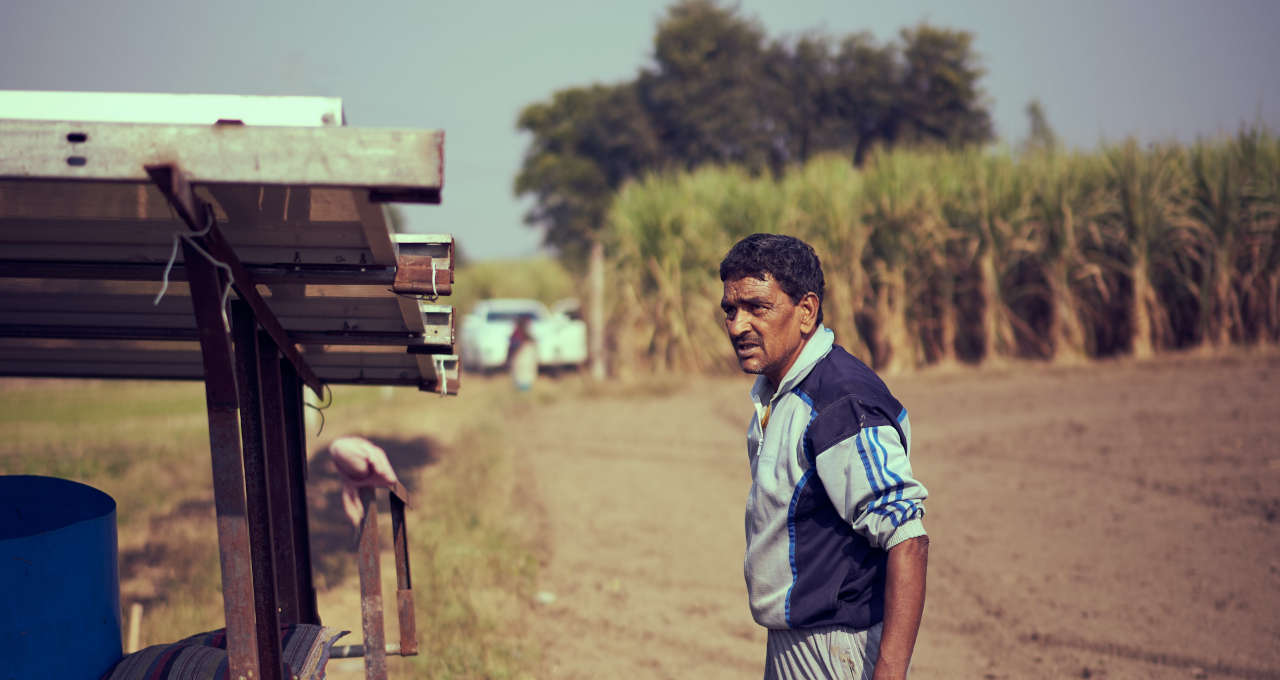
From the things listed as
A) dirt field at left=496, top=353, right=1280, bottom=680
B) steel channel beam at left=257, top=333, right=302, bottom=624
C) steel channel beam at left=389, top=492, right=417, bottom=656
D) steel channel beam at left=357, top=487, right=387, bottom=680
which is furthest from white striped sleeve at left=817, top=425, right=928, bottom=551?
dirt field at left=496, top=353, right=1280, bottom=680

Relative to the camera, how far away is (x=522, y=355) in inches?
662

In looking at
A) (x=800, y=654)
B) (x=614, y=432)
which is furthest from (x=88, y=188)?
(x=614, y=432)

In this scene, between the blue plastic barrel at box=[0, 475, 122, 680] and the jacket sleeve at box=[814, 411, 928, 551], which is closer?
the jacket sleeve at box=[814, 411, 928, 551]

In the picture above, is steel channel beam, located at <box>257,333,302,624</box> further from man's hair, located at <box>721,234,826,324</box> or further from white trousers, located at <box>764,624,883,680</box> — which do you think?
white trousers, located at <box>764,624,883,680</box>

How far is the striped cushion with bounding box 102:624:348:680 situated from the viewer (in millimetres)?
2562

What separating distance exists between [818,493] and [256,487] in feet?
4.66

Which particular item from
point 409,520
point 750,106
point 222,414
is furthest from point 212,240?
point 750,106

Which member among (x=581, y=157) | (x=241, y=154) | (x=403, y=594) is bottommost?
(x=403, y=594)

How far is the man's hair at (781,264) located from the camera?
7.92 feet

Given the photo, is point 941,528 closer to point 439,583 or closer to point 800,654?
point 439,583

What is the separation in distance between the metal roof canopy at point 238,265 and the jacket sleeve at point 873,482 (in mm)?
990

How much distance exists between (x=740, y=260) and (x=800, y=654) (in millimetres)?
928

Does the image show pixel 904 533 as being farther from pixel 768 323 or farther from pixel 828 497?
pixel 768 323

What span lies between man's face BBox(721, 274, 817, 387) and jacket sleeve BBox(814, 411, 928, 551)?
0.32m
